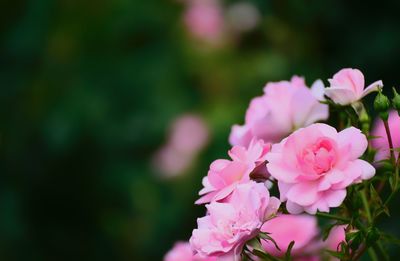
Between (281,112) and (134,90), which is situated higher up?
(134,90)

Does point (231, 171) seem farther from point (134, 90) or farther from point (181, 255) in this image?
point (134, 90)

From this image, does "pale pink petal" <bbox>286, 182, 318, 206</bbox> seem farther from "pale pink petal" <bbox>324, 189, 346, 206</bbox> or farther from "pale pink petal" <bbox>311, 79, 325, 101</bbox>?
"pale pink petal" <bbox>311, 79, 325, 101</bbox>

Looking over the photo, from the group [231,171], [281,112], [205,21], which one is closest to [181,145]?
[205,21]

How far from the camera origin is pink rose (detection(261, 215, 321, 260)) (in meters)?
0.87

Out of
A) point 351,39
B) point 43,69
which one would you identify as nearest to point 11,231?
point 43,69

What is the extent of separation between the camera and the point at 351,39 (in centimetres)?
221

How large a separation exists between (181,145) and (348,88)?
1.44 metres

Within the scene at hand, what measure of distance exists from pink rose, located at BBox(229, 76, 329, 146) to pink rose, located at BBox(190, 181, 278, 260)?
129mm

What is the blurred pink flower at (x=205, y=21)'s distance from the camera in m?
2.24

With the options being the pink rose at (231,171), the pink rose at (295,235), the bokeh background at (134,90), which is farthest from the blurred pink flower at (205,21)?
the pink rose at (231,171)

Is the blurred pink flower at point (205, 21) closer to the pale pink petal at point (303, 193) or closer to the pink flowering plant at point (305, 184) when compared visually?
the pink flowering plant at point (305, 184)

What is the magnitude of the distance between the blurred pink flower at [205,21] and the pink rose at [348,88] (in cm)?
155

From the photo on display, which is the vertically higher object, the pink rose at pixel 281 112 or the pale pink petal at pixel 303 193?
the pink rose at pixel 281 112

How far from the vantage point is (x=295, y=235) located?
2.90 feet
